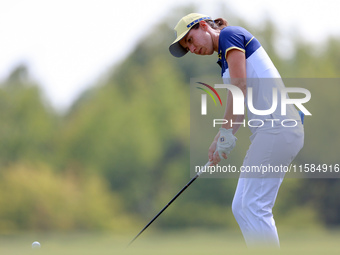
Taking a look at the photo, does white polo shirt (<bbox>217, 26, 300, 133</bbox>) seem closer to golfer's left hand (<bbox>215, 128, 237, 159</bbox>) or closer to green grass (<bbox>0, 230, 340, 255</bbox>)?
golfer's left hand (<bbox>215, 128, 237, 159</bbox>)

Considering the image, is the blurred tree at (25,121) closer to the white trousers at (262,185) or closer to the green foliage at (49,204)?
the green foliage at (49,204)

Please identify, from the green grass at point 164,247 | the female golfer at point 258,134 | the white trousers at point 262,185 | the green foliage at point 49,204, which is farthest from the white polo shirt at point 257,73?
the green foliage at point 49,204

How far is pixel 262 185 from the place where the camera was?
4055 mm

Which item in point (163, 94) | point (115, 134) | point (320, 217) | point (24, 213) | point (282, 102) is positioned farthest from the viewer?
point (163, 94)

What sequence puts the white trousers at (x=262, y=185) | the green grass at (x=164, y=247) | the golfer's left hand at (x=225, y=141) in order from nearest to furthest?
the green grass at (x=164, y=247) < the white trousers at (x=262, y=185) < the golfer's left hand at (x=225, y=141)

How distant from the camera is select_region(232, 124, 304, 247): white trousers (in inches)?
157

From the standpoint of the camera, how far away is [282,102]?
4.14 m

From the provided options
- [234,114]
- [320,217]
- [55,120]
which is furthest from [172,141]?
[234,114]

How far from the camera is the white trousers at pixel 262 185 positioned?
4000 millimetres

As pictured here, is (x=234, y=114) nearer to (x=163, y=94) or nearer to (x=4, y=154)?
(x=4, y=154)

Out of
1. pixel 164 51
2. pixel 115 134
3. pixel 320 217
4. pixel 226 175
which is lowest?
pixel 320 217

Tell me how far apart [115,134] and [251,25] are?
1088 centimetres
